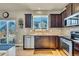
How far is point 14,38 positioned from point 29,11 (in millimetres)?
1592

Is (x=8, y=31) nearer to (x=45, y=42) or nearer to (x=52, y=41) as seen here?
(x=45, y=42)

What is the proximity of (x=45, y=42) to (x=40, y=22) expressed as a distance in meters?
1.35

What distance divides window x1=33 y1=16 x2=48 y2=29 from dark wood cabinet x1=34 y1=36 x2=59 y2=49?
3.20 feet

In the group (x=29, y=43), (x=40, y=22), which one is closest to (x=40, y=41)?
(x=29, y=43)

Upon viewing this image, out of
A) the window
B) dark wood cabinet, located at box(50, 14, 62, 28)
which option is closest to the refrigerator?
the window

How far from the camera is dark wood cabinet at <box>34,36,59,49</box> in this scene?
6836mm

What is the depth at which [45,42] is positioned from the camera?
22.5 feet

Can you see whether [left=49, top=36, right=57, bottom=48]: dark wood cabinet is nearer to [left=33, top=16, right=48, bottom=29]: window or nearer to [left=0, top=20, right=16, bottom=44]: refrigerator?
[left=33, top=16, right=48, bottom=29]: window

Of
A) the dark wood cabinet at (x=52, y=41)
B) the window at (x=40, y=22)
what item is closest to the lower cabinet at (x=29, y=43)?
the dark wood cabinet at (x=52, y=41)

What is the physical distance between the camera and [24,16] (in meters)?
7.68

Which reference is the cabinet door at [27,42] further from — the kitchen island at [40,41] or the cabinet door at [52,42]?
the cabinet door at [52,42]

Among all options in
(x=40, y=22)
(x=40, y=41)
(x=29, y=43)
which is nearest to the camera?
(x=29, y=43)

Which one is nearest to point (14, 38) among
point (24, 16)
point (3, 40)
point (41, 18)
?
point (3, 40)

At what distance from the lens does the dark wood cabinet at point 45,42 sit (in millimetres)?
6836
